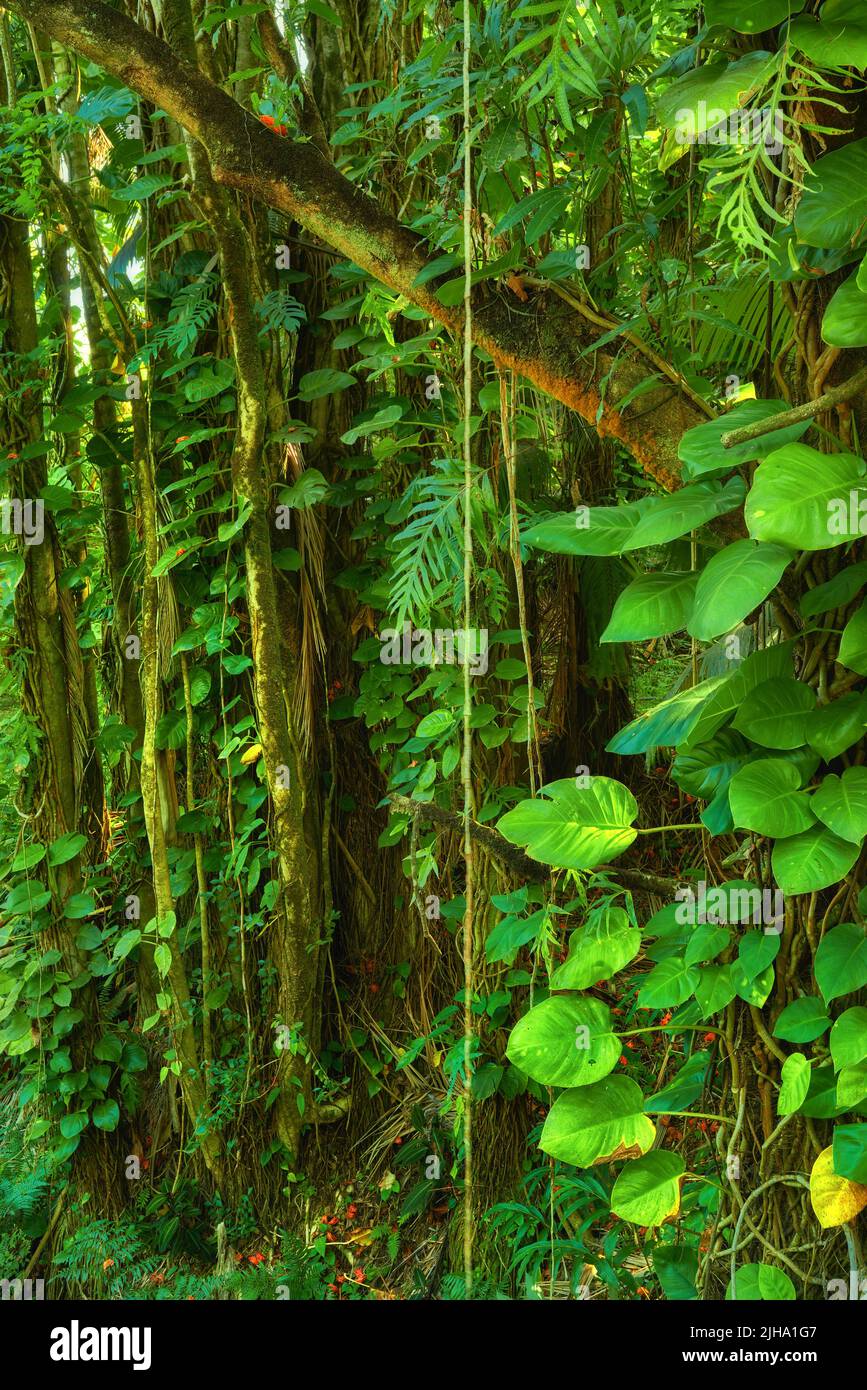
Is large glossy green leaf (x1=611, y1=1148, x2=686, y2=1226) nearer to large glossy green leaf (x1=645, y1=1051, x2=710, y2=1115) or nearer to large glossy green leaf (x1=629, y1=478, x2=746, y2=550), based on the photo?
large glossy green leaf (x1=645, y1=1051, x2=710, y2=1115)

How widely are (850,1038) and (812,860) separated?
171mm

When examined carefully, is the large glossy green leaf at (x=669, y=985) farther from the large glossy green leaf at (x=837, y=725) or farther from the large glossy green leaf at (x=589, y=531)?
the large glossy green leaf at (x=589, y=531)

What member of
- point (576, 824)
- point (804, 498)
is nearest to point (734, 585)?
point (804, 498)

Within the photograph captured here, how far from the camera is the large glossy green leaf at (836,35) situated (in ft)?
3.32

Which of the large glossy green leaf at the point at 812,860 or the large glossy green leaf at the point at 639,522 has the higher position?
the large glossy green leaf at the point at 639,522

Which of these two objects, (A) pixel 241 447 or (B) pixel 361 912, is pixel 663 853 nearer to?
(B) pixel 361 912

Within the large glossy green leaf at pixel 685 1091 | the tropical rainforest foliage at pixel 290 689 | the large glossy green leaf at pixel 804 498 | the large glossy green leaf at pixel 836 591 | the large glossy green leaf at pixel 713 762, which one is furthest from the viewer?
the tropical rainforest foliage at pixel 290 689

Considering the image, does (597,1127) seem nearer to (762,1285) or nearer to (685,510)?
(762,1285)

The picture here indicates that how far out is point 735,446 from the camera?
42.9 inches

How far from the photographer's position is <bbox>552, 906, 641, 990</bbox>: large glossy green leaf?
4.17ft

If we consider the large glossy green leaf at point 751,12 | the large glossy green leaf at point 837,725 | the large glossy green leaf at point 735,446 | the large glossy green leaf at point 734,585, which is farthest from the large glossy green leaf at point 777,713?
the large glossy green leaf at point 751,12

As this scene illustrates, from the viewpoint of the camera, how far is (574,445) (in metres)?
2.60

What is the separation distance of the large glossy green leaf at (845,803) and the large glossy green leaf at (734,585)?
0.20 meters

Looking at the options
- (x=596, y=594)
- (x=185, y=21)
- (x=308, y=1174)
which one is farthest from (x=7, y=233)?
(x=308, y=1174)
